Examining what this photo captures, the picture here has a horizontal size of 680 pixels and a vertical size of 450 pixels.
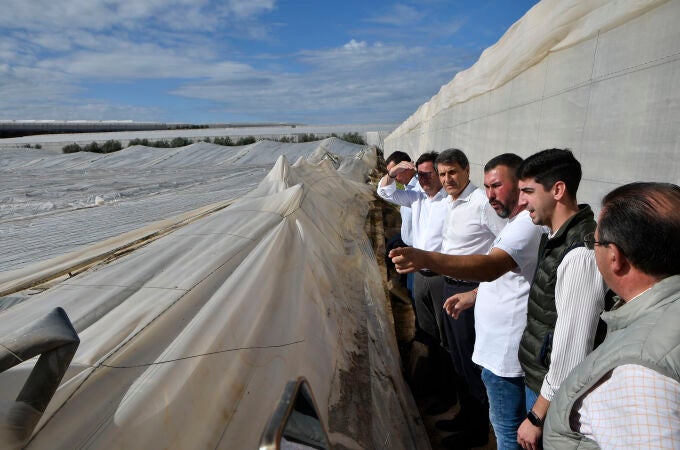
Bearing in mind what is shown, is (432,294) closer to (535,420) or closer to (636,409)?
(535,420)

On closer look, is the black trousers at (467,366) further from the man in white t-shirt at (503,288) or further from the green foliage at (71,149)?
the green foliage at (71,149)

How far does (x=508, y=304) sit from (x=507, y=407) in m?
0.50

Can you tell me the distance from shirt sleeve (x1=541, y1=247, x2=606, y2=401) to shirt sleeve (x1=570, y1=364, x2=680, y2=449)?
0.52 m

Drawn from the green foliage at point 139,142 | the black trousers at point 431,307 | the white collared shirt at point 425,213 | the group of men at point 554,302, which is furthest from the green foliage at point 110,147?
the group of men at point 554,302

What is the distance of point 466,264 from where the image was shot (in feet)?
5.87

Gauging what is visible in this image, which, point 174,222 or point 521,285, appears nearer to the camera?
point 521,285

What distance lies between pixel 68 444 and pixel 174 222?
8.09 ft

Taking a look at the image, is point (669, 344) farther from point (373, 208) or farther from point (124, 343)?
point (373, 208)

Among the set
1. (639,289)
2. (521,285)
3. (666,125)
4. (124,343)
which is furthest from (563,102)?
(124,343)

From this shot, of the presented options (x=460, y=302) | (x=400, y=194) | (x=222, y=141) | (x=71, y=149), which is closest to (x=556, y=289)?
(x=460, y=302)

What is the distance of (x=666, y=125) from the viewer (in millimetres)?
1812

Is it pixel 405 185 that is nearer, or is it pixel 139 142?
pixel 405 185

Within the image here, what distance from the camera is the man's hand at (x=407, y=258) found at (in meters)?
1.66

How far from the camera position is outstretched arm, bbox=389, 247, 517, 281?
5.61ft
